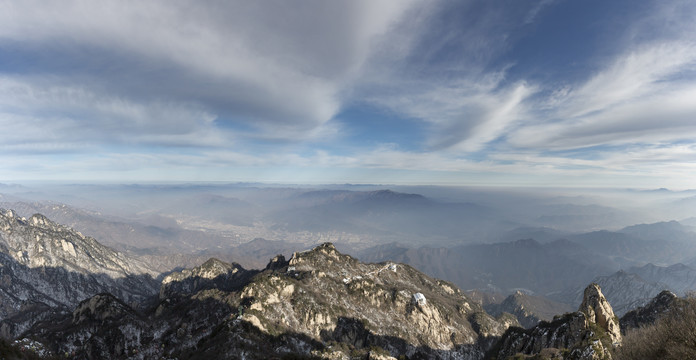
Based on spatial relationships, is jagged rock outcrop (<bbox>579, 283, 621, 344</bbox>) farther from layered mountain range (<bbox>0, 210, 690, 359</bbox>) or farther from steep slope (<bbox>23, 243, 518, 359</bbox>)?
steep slope (<bbox>23, 243, 518, 359</bbox>)

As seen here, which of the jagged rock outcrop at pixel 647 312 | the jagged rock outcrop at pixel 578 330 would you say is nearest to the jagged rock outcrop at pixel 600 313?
the jagged rock outcrop at pixel 578 330

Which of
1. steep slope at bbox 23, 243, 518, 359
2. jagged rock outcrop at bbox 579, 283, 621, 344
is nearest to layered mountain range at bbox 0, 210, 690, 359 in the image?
jagged rock outcrop at bbox 579, 283, 621, 344

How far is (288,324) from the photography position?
359ft

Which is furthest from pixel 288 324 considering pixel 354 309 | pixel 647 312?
pixel 647 312

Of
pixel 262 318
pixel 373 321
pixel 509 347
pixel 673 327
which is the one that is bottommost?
pixel 373 321

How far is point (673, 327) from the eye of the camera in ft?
112

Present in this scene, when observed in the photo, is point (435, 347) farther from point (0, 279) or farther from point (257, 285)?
point (0, 279)

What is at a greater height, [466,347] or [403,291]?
[403,291]

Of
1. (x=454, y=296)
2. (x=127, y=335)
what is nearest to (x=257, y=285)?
(x=127, y=335)

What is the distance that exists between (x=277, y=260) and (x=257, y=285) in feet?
249

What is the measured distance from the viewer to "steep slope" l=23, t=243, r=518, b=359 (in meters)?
92.9

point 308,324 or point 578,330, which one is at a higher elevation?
point 578,330

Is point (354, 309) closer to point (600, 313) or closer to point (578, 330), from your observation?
point (578, 330)

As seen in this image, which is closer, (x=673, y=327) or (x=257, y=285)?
(x=673, y=327)
